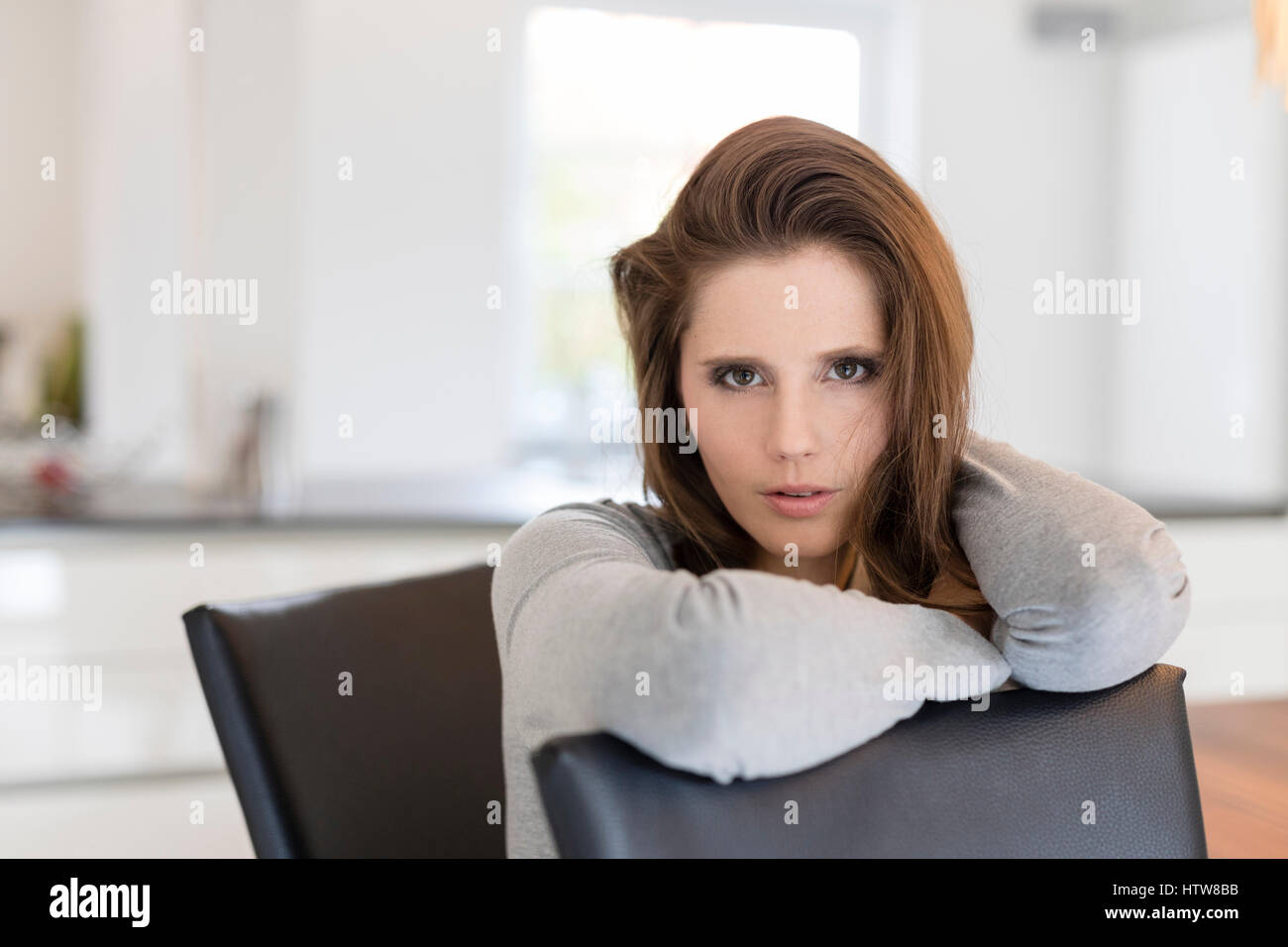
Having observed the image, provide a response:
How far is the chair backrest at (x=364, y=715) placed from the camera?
102 cm

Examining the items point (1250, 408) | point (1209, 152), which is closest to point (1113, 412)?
point (1250, 408)

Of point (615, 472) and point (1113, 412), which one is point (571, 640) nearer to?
point (615, 472)

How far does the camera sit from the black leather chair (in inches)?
26.7

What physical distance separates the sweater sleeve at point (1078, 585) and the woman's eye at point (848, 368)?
0.56ft

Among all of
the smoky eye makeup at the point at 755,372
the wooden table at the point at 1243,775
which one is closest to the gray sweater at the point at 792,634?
the smoky eye makeup at the point at 755,372

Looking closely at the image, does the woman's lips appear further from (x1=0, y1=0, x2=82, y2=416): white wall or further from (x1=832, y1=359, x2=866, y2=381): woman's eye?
(x1=0, y1=0, x2=82, y2=416): white wall

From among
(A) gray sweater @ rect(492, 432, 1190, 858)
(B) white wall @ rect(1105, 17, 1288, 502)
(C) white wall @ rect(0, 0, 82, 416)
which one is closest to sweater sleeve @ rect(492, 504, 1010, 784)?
(A) gray sweater @ rect(492, 432, 1190, 858)

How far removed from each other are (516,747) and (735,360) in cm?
33

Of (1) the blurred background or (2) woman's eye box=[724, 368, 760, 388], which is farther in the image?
(1) the blurred background

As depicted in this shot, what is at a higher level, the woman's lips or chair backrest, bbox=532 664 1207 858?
the woman's lips

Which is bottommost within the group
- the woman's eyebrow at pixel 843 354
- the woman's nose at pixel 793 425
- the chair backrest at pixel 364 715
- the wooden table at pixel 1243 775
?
the wooden table at pixel 1243 775

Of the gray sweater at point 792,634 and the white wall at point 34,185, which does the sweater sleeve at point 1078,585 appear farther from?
the white wall at point 34,185

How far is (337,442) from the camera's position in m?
3.02

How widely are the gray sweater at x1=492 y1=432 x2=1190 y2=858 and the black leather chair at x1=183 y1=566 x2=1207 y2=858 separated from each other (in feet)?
0.08
